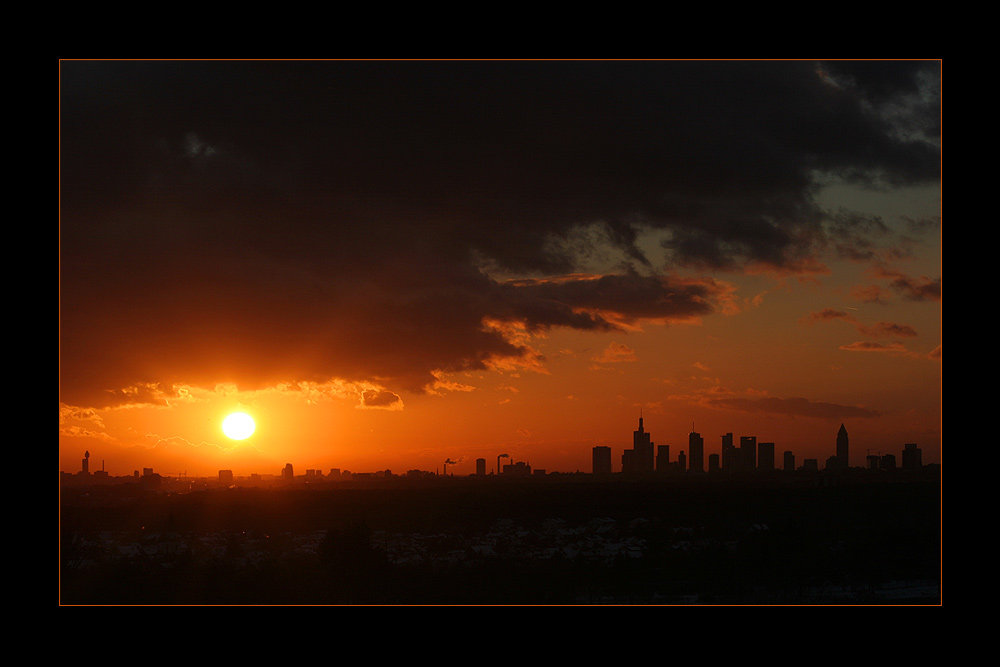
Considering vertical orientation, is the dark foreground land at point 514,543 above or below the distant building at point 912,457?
below

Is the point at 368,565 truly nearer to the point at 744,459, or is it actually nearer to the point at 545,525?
the point at 545,525

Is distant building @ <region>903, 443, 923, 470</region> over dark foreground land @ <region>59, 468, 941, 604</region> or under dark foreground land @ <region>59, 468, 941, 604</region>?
over

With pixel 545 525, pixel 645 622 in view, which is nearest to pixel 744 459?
pixel 545 525
